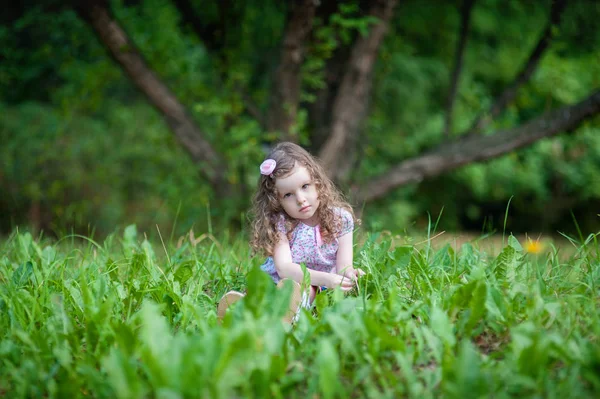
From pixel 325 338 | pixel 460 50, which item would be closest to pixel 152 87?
pixel 460 50

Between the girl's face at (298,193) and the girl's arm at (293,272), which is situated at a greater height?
the girl's face at (298,193)

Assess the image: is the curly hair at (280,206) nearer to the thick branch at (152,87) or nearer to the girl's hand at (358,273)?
the girl's hand at (358,273)

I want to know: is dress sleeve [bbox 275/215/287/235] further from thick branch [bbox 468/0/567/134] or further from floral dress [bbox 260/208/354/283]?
thick branch [bbox 468/0/567/134]

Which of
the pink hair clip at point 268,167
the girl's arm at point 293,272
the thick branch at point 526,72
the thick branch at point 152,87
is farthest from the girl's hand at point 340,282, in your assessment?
the thick branch at point 526,72

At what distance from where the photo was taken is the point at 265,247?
242 centimetres

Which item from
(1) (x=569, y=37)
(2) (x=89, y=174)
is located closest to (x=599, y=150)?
(1) (x=569, y=37)

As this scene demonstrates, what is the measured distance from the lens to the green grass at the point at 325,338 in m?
1.36

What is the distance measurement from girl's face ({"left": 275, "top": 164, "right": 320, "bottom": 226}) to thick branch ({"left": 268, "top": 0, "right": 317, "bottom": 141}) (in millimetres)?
2401

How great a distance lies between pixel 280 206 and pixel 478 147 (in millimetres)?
3285

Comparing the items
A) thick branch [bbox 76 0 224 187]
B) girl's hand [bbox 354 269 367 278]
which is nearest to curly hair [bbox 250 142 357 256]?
girl's hand [bbox 354 269 367 278]

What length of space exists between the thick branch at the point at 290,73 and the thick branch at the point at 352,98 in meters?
0.38

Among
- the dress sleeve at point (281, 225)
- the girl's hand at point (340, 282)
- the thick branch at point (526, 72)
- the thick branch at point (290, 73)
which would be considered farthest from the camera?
the thick branch at point (526, 72)

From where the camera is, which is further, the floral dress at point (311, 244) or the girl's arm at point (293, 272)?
the floral dress at point (311, 244)

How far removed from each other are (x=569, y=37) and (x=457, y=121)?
3105mm
